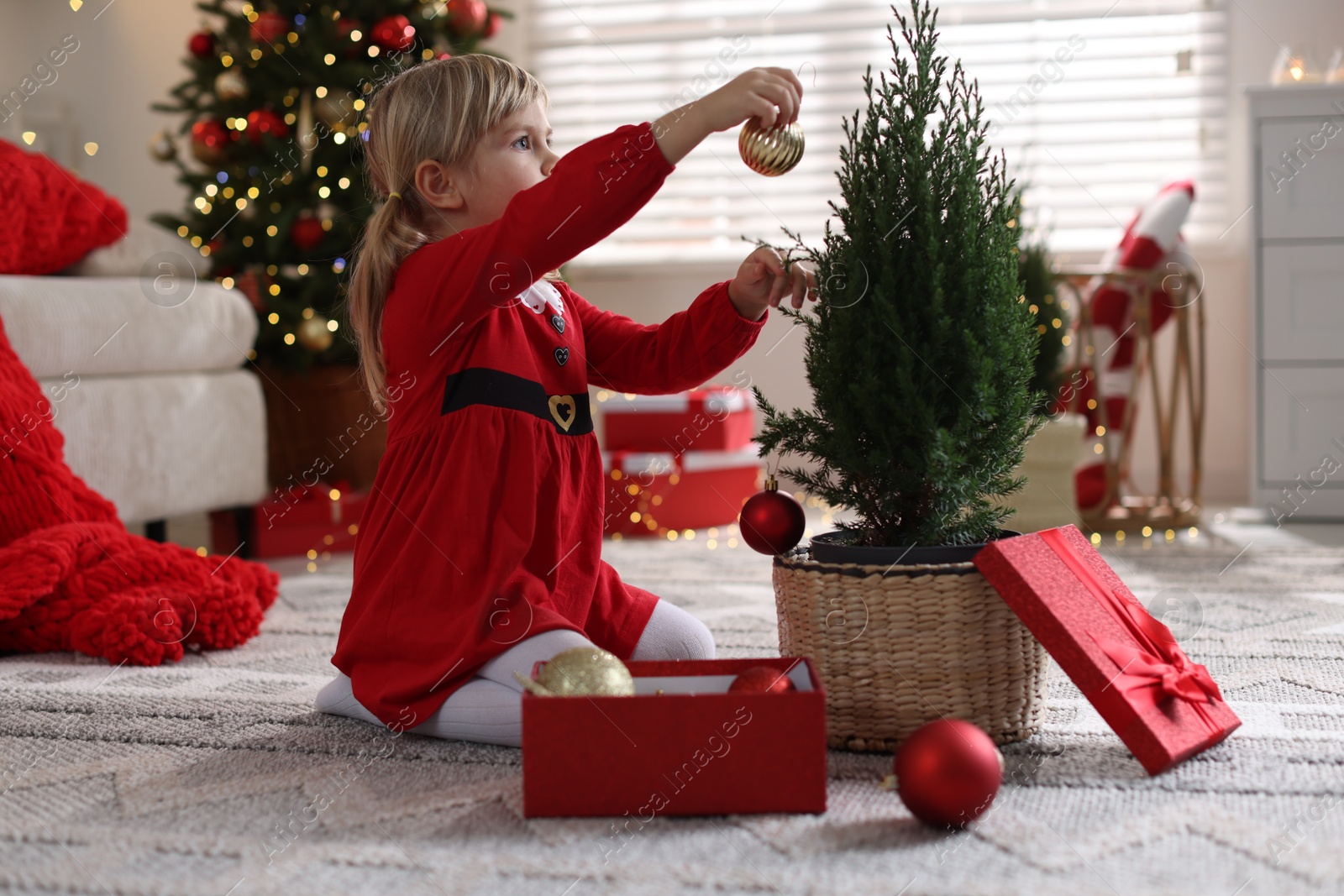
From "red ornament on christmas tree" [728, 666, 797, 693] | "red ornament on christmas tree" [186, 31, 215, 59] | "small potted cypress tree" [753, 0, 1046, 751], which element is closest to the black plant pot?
"small potted cypress tree" [753, 0, 1046, 751]

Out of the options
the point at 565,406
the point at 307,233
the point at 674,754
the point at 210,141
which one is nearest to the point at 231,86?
the point at 210,141

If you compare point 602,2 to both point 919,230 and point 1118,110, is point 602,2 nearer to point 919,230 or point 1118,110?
point 1118,110

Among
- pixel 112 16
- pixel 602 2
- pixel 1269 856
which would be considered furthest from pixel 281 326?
pixel 1269 856

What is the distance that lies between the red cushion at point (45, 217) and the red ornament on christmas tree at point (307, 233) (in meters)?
0.49

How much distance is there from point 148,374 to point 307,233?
60 cm

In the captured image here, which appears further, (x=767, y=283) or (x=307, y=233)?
(x=307, y=233)

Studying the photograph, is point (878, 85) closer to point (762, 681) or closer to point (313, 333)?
point (313, 333)

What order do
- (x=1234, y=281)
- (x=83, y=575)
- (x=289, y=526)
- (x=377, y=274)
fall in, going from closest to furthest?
(x=377, y=274), (x=83, y=575), (x=289, y=526), (x=1234, y=281)

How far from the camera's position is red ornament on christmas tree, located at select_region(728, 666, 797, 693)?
92cm

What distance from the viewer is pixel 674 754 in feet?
2.80

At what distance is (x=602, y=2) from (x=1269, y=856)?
9.77 feet

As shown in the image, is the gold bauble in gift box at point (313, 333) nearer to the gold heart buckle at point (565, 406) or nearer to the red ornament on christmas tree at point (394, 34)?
the red ornament on christmas tree at point (394, 34)

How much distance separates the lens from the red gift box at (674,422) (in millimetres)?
2622

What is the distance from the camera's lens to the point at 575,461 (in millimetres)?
1180
